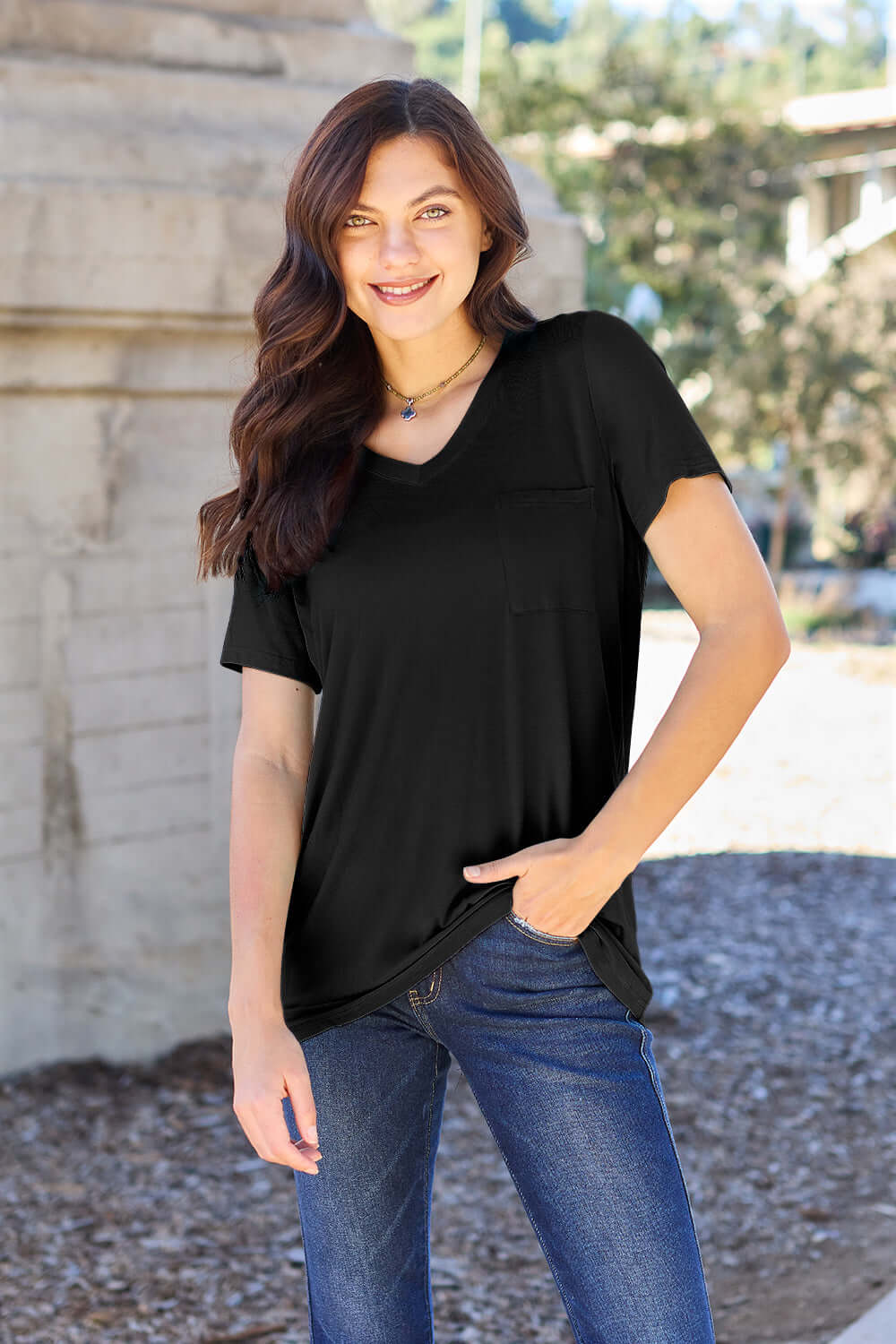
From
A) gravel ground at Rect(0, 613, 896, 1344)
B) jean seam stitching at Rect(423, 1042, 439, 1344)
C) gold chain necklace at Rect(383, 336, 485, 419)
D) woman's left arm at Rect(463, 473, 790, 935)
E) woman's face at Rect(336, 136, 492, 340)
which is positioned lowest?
gravel ground at Rect(0, 613, 896, 1344)

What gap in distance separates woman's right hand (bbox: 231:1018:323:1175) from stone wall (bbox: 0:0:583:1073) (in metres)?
2.31

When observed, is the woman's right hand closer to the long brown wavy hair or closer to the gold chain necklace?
the long brown wavy hair

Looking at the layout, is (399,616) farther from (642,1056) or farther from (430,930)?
(642,1056)

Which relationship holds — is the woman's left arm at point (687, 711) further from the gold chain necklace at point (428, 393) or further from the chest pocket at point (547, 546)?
the gold chain necklace at point (428, 393)

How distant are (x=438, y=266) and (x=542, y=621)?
480mm

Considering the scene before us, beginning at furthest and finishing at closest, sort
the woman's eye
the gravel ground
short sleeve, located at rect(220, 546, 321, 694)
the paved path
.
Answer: the paved path, the gravel ground, short sleeve, located at rect(220, 546, 321, 694), the woman's eye

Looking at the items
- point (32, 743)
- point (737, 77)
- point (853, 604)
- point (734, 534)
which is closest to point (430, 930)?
point (734, 534)

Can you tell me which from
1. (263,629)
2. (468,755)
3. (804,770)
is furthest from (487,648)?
(804,770)

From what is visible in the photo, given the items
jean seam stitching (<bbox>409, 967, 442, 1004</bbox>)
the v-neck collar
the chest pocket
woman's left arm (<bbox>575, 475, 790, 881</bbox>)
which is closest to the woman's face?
the v-neck collar

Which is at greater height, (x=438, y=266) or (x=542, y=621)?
(x=438, y=266)

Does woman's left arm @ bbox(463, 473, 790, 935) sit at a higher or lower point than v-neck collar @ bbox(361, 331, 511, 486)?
lower

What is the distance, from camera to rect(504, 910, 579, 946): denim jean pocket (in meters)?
1.80

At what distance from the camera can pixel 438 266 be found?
1934 mm

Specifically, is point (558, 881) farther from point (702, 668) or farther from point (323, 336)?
point (323, 336)
